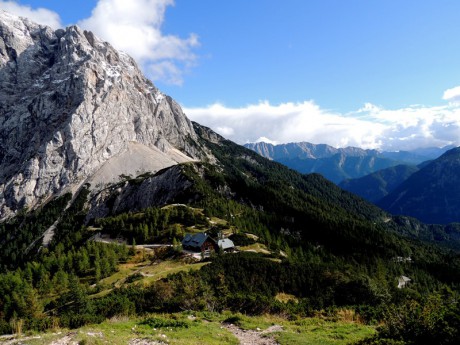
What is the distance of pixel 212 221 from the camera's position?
124 m

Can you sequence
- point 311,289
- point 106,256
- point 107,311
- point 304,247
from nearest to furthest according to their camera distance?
point 107,311
point 311,289
point 106,256
point 304,247

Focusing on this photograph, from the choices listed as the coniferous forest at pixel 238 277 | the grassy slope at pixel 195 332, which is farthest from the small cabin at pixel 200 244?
the grassy slope at pixel 195 332

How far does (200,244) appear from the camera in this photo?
8894 centimetres

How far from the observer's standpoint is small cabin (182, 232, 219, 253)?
3504 inches

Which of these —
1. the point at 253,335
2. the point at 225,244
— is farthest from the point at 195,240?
the point at 253,335

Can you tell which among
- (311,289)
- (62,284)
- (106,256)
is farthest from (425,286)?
(62,284)

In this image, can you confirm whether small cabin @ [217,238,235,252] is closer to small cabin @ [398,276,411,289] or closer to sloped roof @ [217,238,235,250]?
sloped roof @ [217,238,235,250]

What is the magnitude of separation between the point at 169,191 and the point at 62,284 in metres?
102

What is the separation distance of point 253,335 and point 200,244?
60.2m

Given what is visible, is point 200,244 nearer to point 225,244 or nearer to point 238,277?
point 225,244

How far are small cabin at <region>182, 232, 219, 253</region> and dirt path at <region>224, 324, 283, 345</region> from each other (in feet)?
186

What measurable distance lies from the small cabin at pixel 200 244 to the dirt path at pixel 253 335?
56.6 m

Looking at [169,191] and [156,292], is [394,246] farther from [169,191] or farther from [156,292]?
[156,292]

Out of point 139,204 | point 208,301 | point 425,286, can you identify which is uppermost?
point 139,204
